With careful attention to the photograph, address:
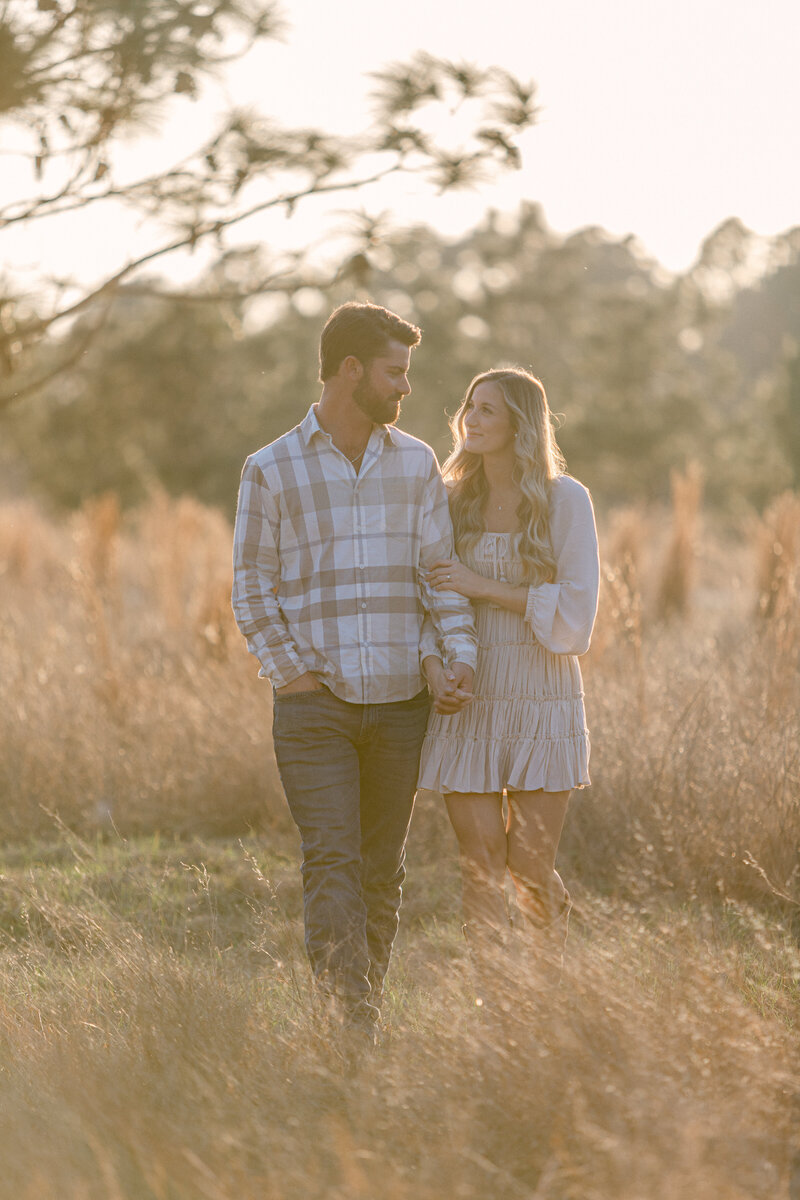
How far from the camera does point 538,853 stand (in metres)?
3.41

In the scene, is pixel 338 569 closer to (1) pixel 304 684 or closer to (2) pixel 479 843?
(1) pixel 304 684

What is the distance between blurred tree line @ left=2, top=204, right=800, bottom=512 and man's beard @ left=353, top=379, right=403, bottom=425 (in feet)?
35.1

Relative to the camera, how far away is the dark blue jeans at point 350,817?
323 cm

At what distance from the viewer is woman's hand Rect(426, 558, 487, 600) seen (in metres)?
3.41

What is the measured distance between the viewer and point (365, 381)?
3395 millimetres

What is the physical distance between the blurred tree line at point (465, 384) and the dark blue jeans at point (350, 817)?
10914 mm

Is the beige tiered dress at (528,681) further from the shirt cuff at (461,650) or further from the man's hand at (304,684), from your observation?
the man's hand at (304,684)

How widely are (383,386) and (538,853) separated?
133 cm

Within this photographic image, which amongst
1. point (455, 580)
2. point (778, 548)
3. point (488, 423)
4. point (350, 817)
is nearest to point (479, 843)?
point (350, 817)

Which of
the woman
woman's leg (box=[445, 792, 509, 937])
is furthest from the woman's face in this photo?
woman's leg (box=[445, 792, 509, 937])

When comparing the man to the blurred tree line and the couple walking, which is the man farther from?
the blurred tree line

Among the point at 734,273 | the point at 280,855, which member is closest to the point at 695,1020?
the point at 280,855

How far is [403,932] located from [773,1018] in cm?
176

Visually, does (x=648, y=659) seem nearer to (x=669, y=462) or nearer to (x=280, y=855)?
(x=280, y=855)
